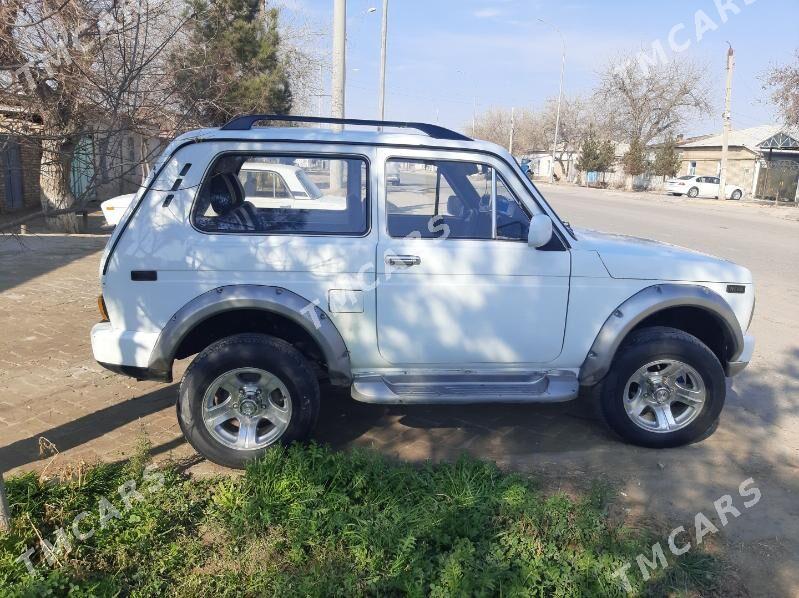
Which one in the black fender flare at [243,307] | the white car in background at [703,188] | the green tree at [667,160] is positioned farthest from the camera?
the green tree at [667,160]

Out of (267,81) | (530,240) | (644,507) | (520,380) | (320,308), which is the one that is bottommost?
(644,507)

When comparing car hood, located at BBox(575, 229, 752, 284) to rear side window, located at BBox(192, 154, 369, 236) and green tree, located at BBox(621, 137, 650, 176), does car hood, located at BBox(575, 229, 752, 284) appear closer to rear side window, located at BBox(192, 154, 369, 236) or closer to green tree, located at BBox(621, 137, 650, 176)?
rear side window, located at BBox(192, 154, 369, 236)

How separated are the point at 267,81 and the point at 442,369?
52.7ft

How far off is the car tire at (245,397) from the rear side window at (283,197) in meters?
0.73

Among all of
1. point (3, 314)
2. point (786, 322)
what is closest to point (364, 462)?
point (3, 314)

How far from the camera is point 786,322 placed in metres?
7.84

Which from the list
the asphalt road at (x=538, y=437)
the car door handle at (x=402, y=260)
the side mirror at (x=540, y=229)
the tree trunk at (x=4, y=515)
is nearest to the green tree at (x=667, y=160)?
the asphalt road at (x=538, y=437)

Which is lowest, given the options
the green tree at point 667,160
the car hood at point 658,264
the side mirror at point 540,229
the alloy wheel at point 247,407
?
the alloy wheel at point 247,407

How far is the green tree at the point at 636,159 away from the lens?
5034cm

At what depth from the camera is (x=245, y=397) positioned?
155 inches

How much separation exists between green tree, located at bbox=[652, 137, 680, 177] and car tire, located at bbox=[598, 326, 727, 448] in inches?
1953

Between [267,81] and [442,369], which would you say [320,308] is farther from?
[267,81]

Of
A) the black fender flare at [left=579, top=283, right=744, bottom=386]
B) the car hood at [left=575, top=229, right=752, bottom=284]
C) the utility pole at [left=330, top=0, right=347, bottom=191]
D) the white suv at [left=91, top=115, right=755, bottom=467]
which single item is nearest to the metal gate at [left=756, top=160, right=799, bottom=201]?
the utility pole at [left=330, top=0, right=347, bottom=191]

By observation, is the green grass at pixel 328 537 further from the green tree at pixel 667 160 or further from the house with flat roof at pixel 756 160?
the green tree at pixel 667 160
